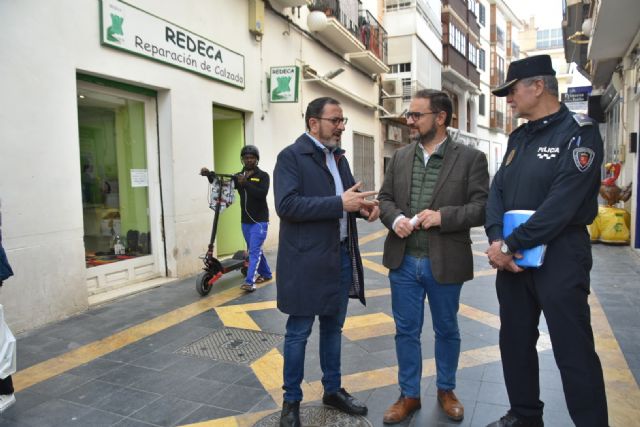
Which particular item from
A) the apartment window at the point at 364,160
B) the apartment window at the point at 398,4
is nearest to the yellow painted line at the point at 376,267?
the apartment window at the point at 364,160

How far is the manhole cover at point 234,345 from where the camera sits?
13.9 feet

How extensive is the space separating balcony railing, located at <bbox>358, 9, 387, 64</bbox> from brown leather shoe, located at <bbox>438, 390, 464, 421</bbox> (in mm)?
13241

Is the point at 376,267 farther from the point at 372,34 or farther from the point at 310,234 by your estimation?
the point at 372,34

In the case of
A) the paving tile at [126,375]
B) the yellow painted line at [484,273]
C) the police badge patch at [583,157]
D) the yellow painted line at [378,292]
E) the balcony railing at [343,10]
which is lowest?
the paving tile at [126,375]

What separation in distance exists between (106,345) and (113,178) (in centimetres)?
301

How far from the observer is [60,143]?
5.32 meters

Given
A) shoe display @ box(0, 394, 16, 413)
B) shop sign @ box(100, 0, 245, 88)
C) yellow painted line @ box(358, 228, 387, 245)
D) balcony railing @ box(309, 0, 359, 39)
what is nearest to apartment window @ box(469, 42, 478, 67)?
balcony railing @ box(309, 0, 359, 39)

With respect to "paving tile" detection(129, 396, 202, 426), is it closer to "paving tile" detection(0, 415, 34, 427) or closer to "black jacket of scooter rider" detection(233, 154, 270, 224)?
"paving tile" detection(0, 415, 34, 427)

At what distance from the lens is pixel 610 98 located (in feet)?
55.1

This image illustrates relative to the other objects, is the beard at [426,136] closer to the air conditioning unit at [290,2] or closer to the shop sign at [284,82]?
the shop sign at [284,82]

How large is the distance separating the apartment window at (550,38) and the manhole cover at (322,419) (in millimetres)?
66356

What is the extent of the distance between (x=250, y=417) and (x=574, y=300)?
6.69 feet

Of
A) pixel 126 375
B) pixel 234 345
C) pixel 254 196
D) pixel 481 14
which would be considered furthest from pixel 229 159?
pixel 481 14

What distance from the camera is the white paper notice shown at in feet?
23.2
